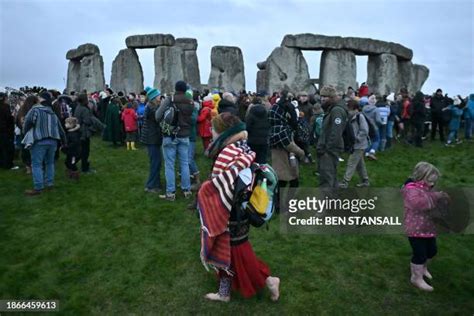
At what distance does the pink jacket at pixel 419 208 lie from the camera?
14.5 feet

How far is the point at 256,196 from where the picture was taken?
404 centimetres

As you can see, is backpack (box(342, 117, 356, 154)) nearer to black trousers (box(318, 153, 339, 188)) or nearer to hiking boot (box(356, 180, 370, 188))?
black trousers (box(318, 153, 339, 188))

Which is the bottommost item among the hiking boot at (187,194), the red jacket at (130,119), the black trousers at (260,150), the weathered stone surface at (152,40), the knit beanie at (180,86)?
the hiking boot at (187,194)

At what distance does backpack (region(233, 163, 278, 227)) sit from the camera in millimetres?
3960

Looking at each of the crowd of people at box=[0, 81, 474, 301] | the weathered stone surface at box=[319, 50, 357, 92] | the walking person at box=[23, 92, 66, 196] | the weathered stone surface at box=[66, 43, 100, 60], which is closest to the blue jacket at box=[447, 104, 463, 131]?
the crowd of people at box=[0, 81, 474, 301]

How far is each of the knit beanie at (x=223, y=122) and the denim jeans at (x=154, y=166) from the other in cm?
384

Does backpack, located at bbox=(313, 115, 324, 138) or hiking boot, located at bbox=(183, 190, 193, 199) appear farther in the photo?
backpack, located at bbox=(313, 115, 324, 138)

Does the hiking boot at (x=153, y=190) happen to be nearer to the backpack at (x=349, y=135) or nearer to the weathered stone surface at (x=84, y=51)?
the backpack at (x=349, y=135)

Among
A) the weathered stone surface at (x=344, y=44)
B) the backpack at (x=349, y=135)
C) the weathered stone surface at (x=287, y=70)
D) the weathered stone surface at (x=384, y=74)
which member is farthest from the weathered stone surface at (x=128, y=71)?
the backpack at (x=349, y=135)

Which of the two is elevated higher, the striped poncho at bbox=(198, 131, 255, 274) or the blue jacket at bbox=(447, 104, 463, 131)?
the blue jacket at bbox=(447, 104, 463, 131)

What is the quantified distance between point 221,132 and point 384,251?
3020 millimetres

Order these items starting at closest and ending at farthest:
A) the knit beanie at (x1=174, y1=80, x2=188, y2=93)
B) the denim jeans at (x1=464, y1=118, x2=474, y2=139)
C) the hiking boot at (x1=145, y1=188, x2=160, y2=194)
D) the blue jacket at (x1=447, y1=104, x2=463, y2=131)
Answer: the knit beanie at (x1=174, y1=80, x2=188, y2=93), the hiking boot at (x1=145, y1=188, x2=160, y2=194), the blue jacket at (x1=447, y1=104, x2=463, y2=131), the denim jeans at (x1=464, y1=118, x2=474, y2=139)

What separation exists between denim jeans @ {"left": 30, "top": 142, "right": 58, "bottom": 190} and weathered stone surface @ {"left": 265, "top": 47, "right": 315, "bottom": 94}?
13.2 metres

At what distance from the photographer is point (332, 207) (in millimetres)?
6871
